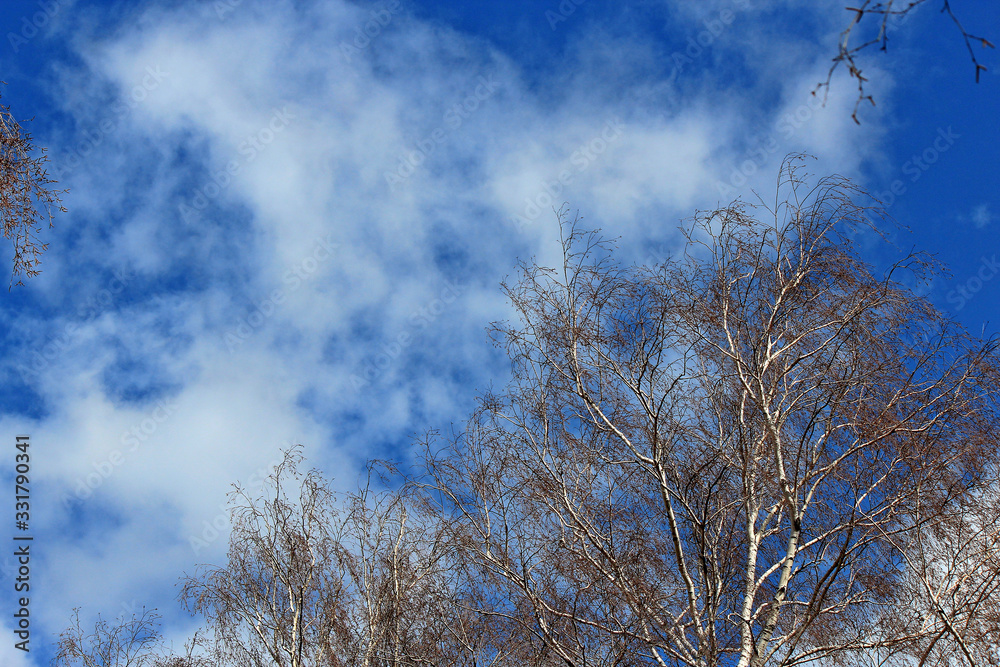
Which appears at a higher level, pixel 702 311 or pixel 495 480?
pixel 702 311

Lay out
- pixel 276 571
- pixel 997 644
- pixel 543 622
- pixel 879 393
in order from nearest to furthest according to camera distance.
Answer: pixel 997 644 → pixel 543 622 → pixel 879 393 → pixel 276 571

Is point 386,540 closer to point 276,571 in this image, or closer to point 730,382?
point 276,571

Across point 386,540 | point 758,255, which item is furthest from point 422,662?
point 758,255

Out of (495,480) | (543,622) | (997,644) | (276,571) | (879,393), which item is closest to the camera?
(997,644)

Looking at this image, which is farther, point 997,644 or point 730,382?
point 730,382

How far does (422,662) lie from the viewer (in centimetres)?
840

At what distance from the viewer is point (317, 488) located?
40.6 feet

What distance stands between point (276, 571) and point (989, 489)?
389 inches

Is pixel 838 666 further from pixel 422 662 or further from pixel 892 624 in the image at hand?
pixel 422 662

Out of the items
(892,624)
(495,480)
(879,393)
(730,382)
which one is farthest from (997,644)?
(495,480)

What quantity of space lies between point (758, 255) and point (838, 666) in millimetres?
4577

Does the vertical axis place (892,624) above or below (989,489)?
below

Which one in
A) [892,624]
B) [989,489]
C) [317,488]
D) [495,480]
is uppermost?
[317,488]

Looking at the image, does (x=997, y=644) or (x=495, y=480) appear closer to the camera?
(x=997, y=644)
